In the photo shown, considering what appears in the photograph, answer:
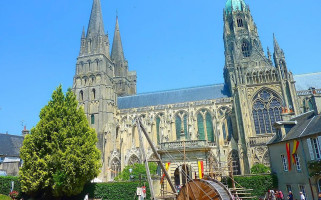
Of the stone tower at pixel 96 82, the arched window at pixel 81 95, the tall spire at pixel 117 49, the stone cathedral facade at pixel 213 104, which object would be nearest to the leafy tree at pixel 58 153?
the stone cathedral facade at pixel 213 104

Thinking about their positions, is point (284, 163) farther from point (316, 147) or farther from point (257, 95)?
point (257, 95)

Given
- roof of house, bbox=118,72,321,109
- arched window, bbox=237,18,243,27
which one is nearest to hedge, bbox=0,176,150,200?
roof of house, bbox=118,72,321,109

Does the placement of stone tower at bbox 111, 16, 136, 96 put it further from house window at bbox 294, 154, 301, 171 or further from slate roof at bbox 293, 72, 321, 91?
house window at bbox 294, 154, 301, 171

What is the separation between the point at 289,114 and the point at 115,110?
1325 inches

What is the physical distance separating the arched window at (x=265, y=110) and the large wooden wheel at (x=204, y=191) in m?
26.8

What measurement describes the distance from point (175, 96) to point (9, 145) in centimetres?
3095

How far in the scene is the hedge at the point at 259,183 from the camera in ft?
66.2

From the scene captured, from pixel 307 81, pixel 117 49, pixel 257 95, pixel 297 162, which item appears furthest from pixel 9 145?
pixel 307 81

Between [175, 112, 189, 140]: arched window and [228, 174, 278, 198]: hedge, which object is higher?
[175, 112, 189, 140]: arched window

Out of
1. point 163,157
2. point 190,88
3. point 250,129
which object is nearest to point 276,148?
point 163,157

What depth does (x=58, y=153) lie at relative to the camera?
781 inches

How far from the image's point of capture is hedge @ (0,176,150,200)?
71.8ft

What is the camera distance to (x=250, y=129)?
36.1 metres

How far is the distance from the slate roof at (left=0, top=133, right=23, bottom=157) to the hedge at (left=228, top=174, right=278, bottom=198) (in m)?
27.4
